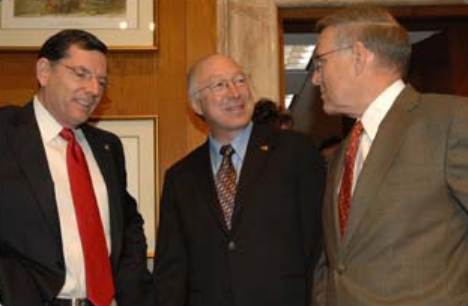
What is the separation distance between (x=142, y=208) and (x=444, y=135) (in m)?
1.77

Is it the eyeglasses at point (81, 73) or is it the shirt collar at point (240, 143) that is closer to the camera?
the eyeglasses at point (81, 73)

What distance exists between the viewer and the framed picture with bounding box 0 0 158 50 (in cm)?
336

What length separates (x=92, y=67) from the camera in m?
2.40

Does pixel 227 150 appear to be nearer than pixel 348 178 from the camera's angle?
No

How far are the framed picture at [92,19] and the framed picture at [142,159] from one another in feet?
1.19

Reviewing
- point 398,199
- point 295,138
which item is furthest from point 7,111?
point 398,199

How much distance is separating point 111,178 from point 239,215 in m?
0.47

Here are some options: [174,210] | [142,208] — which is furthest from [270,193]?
[142,208]

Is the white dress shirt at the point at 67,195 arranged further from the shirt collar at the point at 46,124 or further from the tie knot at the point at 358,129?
the tie knot at the point at 358,129

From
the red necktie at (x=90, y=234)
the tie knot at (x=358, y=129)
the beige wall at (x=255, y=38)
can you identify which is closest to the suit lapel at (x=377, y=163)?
the tie knot at (x=358, y=129)

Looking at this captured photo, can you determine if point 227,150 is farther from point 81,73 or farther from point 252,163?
point 81,73

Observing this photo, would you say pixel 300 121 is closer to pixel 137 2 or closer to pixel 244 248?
pixel 137 2

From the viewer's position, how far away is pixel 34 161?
2217mm

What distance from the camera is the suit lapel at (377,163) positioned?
6.32 ft
